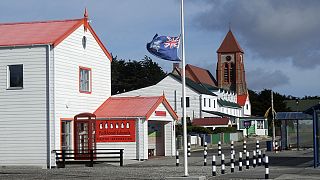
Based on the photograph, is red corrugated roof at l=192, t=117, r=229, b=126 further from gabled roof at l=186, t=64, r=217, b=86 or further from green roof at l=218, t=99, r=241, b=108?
gabled roof at l=186, t=64, r=217, b=86

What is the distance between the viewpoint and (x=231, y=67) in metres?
143

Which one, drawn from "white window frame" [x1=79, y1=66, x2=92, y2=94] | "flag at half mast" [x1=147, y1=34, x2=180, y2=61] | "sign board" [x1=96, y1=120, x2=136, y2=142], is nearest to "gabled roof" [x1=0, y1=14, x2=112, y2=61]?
"white window frame" [x1=79, y1=66, x2=92, y2=94]

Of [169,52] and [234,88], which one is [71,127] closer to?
[169,52]

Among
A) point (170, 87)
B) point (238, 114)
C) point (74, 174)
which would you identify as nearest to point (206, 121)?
point (170, 87)

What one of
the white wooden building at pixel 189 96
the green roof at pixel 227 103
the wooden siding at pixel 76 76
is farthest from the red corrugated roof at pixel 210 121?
the wooden siding at pixel 76 76

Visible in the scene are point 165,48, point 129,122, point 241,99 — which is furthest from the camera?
point 241,99

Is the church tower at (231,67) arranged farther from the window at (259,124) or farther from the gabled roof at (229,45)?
the window at (259,124)

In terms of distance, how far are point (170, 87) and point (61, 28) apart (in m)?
55.4

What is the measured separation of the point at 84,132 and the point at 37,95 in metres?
4.18

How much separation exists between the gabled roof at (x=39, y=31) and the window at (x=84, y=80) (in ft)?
8.09

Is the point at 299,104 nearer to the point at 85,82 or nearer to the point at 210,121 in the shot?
the point at 210,121

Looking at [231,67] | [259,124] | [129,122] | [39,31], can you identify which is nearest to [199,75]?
[231,67]

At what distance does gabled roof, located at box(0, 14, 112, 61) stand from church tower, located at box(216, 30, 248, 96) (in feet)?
332

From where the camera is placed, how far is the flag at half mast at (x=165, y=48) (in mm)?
25500
